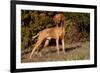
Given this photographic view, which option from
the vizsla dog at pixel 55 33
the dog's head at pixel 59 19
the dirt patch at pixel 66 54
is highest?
the dog's head at pixel 59 19

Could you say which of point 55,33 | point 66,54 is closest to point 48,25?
point 55,33

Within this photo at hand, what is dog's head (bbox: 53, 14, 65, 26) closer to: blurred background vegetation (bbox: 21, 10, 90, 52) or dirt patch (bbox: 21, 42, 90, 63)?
blurred background vegetation (bbox: 21, 10, 90, 52)

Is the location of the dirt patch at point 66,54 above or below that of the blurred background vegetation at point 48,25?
below

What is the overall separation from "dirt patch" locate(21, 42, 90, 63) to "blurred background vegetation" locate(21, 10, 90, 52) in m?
0.06

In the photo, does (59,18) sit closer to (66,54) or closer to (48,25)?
(48,25)

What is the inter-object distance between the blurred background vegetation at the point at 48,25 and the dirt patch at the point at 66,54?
0.06 metres

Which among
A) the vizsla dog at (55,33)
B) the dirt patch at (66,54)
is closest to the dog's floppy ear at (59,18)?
the vizsla dog at (55,33)

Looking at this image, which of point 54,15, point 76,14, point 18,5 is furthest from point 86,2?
point 18,5

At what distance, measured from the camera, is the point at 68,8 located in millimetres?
2020

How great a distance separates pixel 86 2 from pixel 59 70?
743mm

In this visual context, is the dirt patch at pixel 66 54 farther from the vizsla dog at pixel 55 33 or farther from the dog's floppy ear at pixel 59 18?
the dog's floppy ear at pixel 59 18

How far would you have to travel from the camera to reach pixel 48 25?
1967 mm

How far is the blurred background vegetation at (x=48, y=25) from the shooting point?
1886 mm

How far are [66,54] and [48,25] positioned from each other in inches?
13.4
